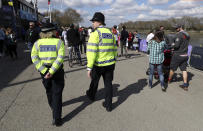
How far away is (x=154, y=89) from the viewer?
4680 mm

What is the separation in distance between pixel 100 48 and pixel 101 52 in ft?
0.27

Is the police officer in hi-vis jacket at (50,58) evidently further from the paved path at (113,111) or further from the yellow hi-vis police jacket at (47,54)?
the paved path at (113,111)

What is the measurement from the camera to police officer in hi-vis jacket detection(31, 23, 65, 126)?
2.59 metres

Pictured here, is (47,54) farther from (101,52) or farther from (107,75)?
(107,75)

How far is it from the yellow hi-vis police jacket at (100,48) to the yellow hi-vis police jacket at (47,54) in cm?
57

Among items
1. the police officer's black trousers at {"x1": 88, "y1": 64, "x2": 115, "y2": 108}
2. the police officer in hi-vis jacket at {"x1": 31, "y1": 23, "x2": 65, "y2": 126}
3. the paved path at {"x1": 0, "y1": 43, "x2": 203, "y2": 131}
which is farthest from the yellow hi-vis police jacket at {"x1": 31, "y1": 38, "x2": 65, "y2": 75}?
the paved path at {"x1": 0, "y1": 43, "x2": 203, "y2": 131}

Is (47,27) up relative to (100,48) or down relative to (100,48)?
up

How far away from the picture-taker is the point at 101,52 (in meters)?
3.03

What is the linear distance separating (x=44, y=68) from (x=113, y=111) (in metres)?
1.69

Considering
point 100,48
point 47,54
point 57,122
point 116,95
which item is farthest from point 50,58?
point 116,95

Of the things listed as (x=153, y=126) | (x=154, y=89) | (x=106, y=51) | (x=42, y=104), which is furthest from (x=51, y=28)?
(x=154, y=89)

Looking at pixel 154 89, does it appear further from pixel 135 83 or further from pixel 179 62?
pixel 179 62

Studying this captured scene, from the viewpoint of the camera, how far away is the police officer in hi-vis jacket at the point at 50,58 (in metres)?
2.59

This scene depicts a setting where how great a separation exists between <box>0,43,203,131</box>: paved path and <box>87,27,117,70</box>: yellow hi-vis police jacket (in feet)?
3.49
